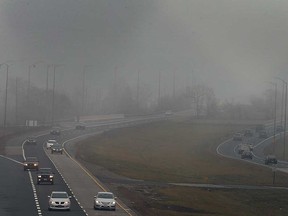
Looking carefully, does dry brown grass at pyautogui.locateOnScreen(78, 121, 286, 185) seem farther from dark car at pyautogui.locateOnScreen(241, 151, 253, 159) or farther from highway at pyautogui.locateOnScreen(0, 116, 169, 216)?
highway at pyautogui.locateOnScreen(0, 116, 169, 216)

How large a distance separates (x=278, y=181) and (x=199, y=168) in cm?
559

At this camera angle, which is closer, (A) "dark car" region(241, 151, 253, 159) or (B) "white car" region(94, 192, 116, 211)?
(B) "white car" region(94, 192, 116, 211)

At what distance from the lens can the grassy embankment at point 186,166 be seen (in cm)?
3241

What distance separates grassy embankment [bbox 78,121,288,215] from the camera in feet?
106

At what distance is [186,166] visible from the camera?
4925 centimetres

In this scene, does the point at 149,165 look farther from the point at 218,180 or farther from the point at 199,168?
the point at 218,180

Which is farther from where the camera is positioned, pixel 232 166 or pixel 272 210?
pixel 232 166

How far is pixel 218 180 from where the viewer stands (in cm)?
4288

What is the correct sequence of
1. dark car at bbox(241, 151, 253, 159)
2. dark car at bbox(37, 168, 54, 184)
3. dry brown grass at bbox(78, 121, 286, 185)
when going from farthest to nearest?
1. dark car at bbox(241, 151, 253, 159)
2. dry brown grass at bbox(78, 121, 286, 185)
3. dark car at bbox(37, 168, 54, 184)

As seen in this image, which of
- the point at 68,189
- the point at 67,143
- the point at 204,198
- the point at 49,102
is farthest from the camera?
the point at 49,102

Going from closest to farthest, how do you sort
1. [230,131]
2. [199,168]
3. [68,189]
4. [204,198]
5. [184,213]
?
1. [184,213]
2. [68,189]
3. [204,198]
4. [199,168]
5. [230,131]

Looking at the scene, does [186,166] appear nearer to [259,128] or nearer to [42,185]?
[42,185]

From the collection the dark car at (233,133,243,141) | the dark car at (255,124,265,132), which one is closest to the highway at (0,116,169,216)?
the dark car at (233,133,243,141)

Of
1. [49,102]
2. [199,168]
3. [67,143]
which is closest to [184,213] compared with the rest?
[199,168]
